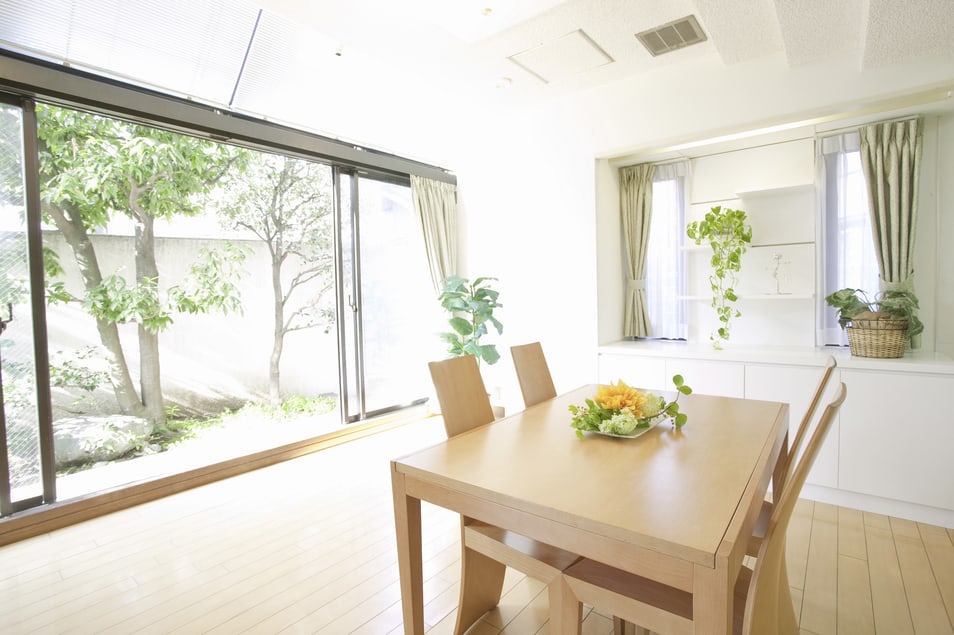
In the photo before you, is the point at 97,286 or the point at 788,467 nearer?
the point at 788,467

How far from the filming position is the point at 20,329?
2670 mm

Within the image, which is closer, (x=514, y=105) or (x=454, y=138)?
(x=514, y=105)

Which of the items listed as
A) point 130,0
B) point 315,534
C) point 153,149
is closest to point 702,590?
point 315,534

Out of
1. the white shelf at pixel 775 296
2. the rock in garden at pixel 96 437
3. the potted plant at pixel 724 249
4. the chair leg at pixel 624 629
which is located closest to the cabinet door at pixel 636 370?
the potted plant at pixel 724 249

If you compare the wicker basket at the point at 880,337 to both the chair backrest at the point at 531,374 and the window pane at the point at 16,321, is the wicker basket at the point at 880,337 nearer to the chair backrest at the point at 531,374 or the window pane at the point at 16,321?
the chair backrest at the point at 531,374

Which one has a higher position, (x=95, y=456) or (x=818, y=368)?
(x=818, y=368)

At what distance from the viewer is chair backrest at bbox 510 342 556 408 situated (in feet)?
8.11

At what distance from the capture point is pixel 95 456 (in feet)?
13.1

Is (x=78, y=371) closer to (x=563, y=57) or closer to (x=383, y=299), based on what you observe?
(x=383, y=299)

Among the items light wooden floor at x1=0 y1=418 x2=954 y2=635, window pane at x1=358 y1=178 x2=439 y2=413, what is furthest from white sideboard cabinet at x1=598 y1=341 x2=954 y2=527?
window pane at x1=358 y1=178 x2=439 y2=413

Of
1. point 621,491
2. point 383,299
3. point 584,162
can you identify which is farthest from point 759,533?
point 383,299

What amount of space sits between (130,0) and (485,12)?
193cm

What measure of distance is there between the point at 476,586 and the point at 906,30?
3.26 meters

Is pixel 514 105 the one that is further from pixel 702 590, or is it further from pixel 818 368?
pixel 702 590
